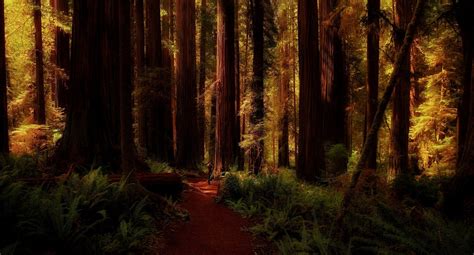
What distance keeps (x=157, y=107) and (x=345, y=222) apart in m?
11.4

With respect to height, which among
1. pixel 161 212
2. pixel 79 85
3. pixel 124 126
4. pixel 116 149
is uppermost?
pixel 79 85

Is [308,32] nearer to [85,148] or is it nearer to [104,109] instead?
[104,109]

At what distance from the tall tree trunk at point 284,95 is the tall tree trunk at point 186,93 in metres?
8.61

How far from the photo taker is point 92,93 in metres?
8.21

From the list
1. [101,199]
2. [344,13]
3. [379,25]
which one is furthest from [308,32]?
[101,199]

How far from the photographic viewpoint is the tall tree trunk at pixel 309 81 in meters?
10.4

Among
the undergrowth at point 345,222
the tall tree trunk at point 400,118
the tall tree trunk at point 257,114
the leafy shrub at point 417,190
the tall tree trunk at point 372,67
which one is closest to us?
the undergrowth at point 345,222

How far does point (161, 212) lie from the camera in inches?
283

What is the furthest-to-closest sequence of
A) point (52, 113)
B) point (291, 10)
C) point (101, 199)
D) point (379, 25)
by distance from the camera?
point (291, 10)
point (52, 113)
point (379, 25)
point (101, 199)

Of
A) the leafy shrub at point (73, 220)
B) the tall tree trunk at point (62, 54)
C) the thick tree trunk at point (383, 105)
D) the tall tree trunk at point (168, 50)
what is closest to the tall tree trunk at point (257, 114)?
the tall tree trunk at point (168, 50)

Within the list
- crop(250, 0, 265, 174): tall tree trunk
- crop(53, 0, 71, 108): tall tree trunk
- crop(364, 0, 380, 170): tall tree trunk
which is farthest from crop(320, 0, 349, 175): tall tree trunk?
crop(53, 0, 71, 108): tall tree trunk

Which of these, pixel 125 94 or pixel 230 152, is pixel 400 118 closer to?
pixel 230 152

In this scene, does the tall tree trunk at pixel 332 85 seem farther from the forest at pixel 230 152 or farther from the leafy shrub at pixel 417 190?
the leafy shrub at pixel 417 190

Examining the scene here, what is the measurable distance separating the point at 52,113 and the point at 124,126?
40.3 ft
